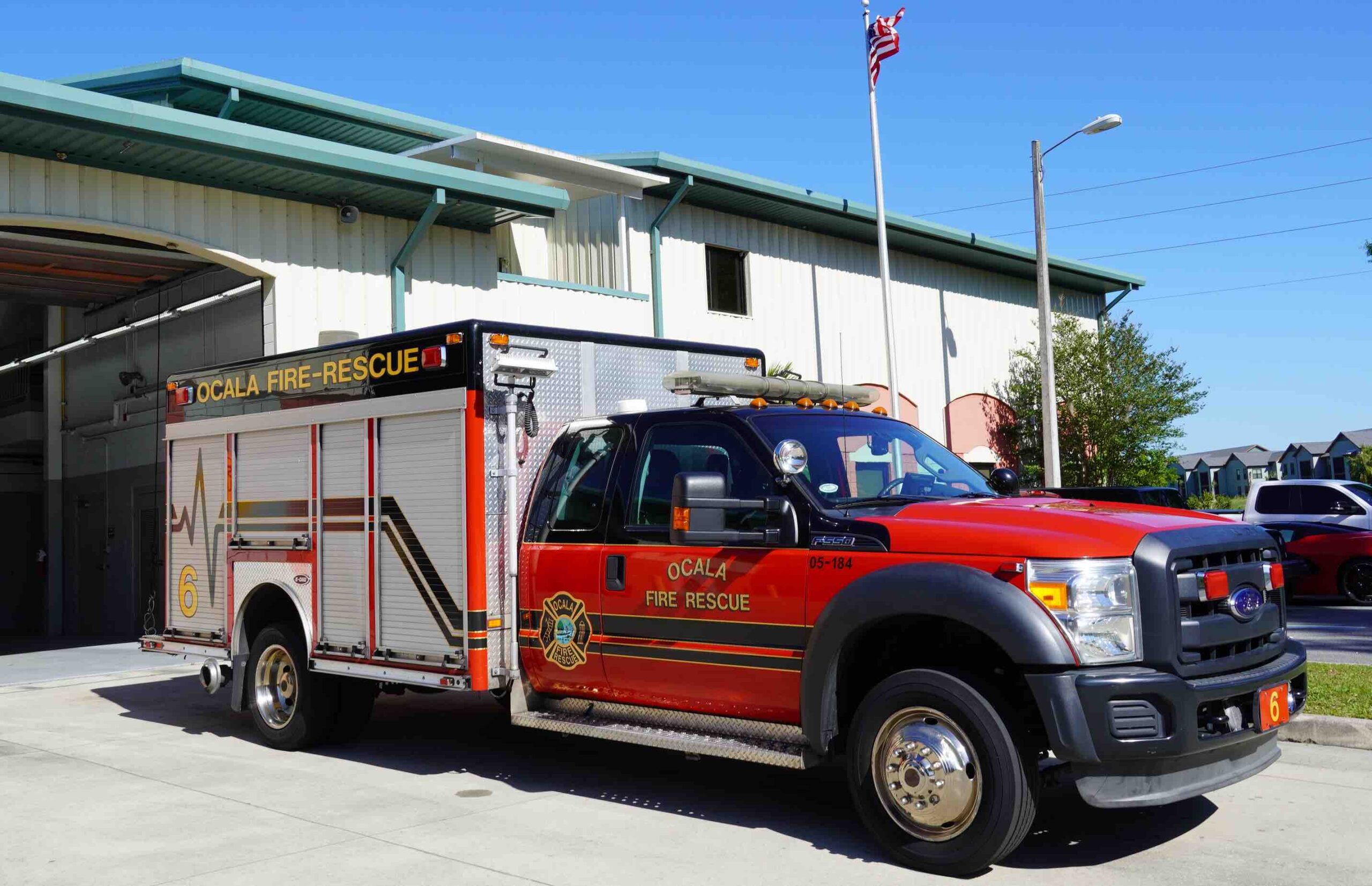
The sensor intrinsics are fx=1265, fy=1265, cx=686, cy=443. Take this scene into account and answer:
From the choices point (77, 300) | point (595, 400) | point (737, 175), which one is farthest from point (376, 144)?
point (595, 400)

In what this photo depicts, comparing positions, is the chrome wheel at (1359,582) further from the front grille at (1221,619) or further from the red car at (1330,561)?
the front grille at (1221,619)

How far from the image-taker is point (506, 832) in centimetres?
640

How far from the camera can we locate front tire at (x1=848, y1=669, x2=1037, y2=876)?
5273 mm

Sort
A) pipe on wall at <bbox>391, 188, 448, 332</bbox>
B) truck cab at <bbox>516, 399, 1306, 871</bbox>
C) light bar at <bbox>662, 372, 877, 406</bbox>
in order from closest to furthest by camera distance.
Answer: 1. truck cab at <bbox>516, 399, 1306, 871</bbox>
2. light bar at <bbox>662, 372, 877, 406</bbox>
3. pipe on wall at <bbox>391, 188, 448, 332</bbox>

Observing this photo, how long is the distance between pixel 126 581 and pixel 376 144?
771 centimetres

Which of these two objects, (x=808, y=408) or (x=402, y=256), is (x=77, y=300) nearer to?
(x=402, y=256)

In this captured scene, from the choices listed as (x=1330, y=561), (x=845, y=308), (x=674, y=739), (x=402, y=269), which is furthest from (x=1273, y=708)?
(x=845, y=308)

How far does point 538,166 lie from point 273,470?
1044 centimetres

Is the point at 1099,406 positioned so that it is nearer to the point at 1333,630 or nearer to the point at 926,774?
the point at 1333,630

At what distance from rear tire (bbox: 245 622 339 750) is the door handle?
2.91 meters

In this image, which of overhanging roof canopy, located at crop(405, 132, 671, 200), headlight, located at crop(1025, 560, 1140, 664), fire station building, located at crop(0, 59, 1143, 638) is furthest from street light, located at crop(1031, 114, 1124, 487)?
headlight, located at crop(1025, 560, 1140, 664)

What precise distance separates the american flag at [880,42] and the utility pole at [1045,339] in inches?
142

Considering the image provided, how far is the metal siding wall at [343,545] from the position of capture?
8344 millimetres

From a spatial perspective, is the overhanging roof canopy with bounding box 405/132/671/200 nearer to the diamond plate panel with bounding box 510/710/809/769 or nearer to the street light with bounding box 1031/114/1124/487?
the street light with bounding box 1031/114/1124/487
